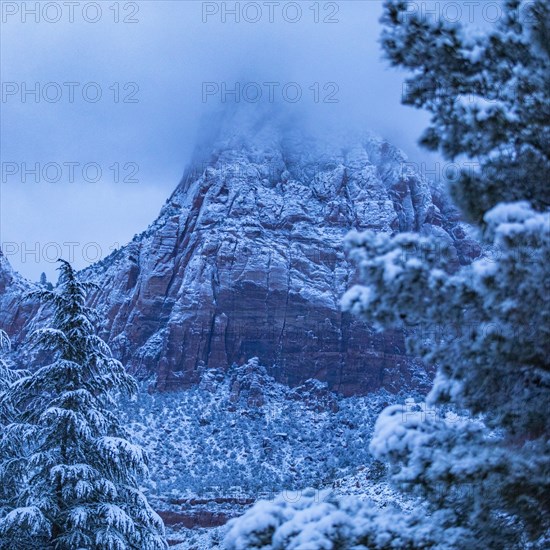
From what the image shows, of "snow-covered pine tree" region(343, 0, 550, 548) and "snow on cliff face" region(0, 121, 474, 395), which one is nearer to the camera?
"snow-covered pine tree" region(343, 0, 550, 548)

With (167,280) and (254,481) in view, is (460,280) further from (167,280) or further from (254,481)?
(167,280)

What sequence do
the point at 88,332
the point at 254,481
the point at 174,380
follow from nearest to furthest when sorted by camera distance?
the point at 88,332 → the point at 254,481 → the point at 174,380

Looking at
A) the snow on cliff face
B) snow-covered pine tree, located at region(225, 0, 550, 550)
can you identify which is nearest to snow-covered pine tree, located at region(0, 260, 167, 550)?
snow-covered pine tree, located at region(225, 0, 550, 550)

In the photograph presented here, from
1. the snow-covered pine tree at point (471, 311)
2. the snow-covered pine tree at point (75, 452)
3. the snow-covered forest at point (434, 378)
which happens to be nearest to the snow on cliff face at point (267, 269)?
the snow-covered forest at point (434, 378)

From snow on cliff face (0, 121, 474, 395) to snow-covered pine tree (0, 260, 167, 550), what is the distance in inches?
2991

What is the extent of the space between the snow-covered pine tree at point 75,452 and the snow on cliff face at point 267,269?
7597cm

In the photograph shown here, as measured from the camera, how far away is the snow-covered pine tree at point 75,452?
1296cm

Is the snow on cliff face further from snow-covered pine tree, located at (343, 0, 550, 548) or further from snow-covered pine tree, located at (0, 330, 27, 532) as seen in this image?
snow-covered pine tree, located at (343, 0, 550, 548)

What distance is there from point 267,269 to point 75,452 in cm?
8767

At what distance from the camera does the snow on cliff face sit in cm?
9412

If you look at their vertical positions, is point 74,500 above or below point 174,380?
below

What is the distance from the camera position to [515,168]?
7.92 meters

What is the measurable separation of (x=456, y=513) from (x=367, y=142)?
113565 mm

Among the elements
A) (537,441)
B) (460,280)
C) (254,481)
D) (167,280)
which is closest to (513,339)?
(460,280)
